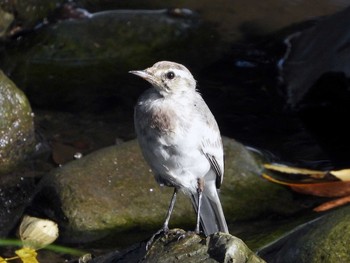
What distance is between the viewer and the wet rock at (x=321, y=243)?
528 cm

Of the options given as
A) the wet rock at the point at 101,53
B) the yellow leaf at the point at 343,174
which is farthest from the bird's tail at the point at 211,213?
the wet rock at the point at 101,53

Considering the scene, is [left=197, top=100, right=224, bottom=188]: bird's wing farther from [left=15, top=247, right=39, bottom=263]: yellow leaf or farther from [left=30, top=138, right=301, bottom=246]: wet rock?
[left=15, top=247, right=39, bottom=263]: yellow leaf

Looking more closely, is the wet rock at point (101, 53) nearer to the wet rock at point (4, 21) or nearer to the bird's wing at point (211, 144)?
the wet rock at point (4, 21)

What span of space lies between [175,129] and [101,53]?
4.82 m

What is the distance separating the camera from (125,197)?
7.07m

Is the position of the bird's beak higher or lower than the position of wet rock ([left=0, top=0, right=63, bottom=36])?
higher

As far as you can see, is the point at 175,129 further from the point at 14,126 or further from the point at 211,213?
the point at 14,126

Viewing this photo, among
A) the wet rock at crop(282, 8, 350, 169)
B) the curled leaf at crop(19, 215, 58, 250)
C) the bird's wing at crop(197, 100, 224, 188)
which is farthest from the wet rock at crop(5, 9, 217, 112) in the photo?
the bird's wing at crop(197, 100, 224, 188)

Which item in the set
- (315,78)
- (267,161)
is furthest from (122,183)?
(315,78)

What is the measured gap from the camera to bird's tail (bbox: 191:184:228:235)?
5.90 meters

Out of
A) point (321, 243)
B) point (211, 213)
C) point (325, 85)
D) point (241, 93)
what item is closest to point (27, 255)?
point (211, 213)

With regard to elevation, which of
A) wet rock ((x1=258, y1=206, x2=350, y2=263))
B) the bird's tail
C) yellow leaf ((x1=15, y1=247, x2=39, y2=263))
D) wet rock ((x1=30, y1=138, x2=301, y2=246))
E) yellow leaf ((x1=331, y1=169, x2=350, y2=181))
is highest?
wet rock ((x1=258, y1=206, x2=350, y2=263))

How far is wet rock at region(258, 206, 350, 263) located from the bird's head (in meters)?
1.11

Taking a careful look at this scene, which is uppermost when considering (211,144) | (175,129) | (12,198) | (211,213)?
(175,129)
